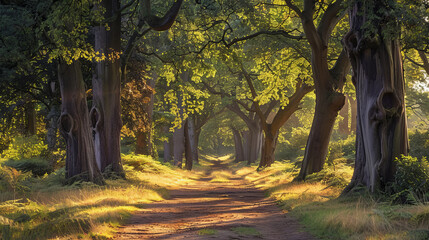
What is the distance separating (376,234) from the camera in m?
6.40

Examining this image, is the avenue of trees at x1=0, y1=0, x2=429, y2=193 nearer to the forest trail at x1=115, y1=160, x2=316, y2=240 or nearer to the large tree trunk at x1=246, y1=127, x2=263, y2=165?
A: the forest trail at x1=115, y1=160, x2=316, y2=240

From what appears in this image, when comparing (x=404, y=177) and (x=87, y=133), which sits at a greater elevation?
(x=87, y=133)

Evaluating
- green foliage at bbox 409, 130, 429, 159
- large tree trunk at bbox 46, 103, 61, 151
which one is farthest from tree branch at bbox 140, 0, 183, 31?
green foliage at bbox 409, 130, 429, 159

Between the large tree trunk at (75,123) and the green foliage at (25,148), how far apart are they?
787cm

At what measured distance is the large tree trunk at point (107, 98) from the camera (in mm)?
17391

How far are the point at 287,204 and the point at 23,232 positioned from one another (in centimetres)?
710

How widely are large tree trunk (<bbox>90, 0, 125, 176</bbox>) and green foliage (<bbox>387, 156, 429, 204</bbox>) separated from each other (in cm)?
1160

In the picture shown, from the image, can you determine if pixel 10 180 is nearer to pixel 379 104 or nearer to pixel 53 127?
pixel 379 104

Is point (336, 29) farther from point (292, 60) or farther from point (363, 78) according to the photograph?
point (363, 78)

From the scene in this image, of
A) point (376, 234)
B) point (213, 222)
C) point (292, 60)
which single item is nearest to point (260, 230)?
point (213, 222)

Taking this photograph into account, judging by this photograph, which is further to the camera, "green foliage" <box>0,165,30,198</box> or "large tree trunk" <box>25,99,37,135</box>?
"large tree trunk" <box>25,99,37,135</box>

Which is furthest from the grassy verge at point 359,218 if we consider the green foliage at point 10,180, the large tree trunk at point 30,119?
the large tree trunk at point 30,119

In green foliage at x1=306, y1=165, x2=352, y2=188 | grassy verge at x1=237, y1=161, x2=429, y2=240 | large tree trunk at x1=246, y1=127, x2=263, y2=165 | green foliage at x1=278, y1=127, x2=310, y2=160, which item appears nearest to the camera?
grassy verge at x1=237, y1=161, x2=429, y2=240

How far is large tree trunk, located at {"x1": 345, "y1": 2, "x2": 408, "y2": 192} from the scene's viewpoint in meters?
10.1
